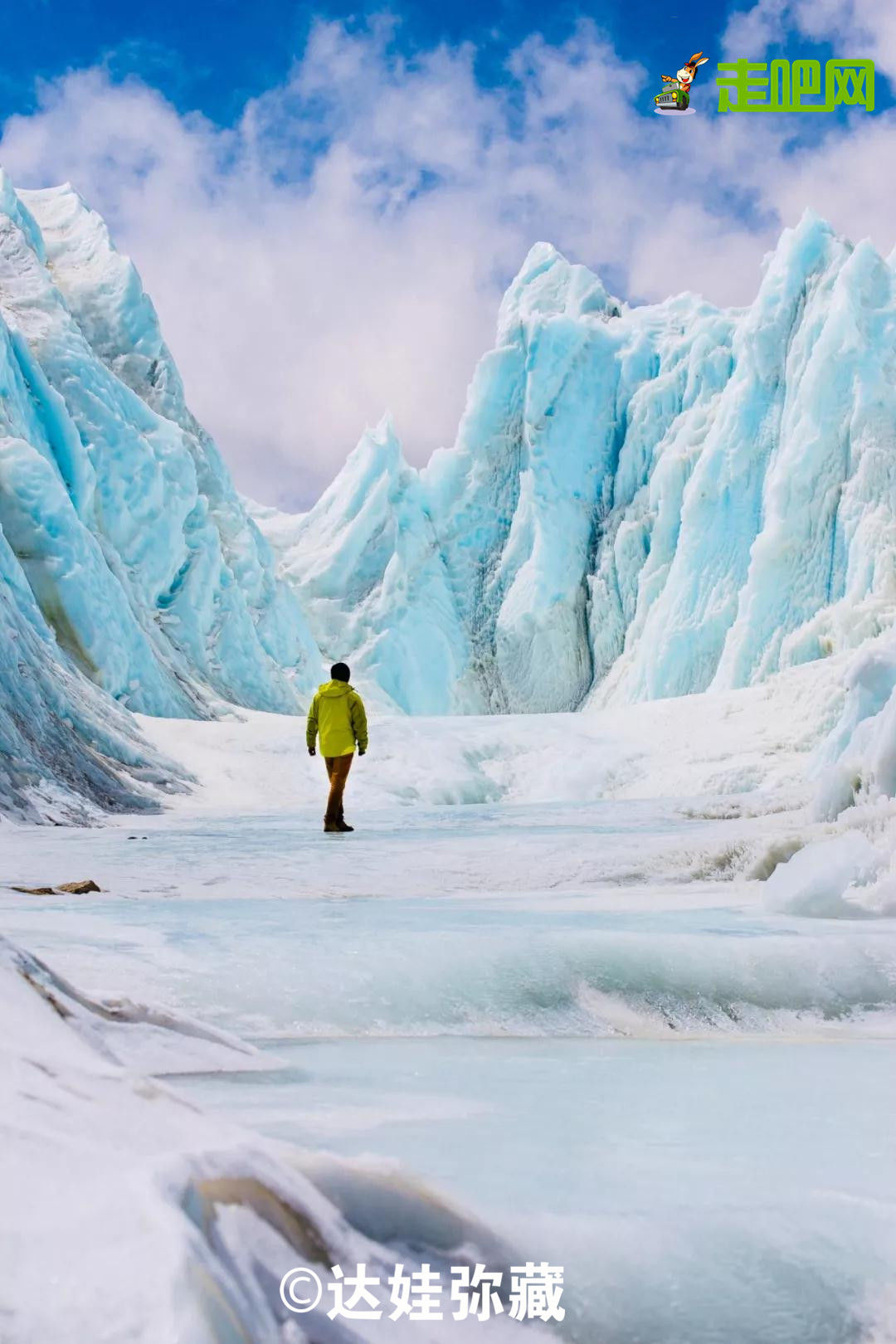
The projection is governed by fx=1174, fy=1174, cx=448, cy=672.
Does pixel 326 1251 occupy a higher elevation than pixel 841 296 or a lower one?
lower

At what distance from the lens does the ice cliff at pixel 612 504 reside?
2325 cm

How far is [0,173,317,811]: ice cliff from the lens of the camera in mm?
10258

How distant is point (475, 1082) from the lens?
1.84m

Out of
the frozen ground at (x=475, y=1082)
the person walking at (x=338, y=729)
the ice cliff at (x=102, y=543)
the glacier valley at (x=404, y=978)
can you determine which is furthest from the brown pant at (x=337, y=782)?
the ice cliff at (x=102, y=543)

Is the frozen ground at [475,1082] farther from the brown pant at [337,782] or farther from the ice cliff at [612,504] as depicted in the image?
the ice cliff at [612,504]

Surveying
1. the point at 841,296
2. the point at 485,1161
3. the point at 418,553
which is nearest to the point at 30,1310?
the point at 485,1161

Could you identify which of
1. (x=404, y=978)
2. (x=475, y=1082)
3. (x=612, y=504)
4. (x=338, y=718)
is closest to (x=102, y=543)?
(x=338, y=718)

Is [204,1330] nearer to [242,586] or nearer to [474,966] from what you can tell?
[474,966]

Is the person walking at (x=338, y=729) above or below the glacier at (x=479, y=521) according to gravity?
below

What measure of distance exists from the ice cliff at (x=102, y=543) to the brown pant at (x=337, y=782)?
7.09ft

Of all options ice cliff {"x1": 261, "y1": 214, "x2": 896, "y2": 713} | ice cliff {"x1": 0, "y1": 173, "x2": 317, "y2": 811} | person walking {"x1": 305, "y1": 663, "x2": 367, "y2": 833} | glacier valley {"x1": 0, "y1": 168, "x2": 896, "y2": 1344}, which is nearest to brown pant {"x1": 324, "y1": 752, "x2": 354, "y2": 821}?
person walking {"x1": 305, "y1": 663, "x2": 367, "y2": 833}

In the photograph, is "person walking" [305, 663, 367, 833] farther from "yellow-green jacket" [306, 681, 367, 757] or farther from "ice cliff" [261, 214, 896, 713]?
"ice cliff" [261, 214, 896, 713]

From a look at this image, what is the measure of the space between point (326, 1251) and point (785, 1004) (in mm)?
1817

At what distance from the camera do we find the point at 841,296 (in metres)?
22.9
